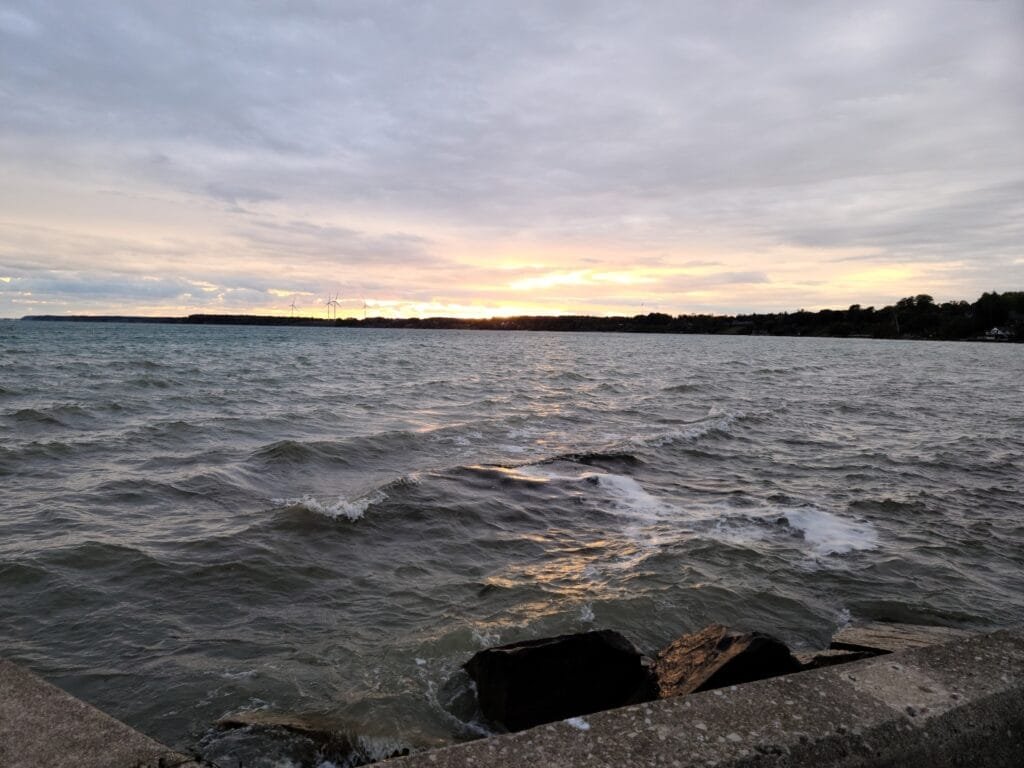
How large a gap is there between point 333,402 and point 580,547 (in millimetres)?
17015

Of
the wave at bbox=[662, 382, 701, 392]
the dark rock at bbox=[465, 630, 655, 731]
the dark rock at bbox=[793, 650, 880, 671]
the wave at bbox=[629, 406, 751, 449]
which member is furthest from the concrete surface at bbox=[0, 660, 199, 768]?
the wave at bbox=[662, 382, 701, 392]

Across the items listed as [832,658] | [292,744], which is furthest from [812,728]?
[292,744]

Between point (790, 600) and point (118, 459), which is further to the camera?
point (118, 459)

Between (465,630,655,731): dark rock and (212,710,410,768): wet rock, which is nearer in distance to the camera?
(212,710,410,768): wet rock

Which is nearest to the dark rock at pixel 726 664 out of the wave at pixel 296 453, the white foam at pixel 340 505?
the white foam at pixel 340 505

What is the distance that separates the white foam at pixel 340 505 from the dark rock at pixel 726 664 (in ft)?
19.4

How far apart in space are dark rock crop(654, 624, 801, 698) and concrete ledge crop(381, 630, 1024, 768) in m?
1.09

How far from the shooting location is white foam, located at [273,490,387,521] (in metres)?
9.38

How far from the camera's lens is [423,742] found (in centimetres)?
432

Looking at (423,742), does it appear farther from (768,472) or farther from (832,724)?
(768,472)

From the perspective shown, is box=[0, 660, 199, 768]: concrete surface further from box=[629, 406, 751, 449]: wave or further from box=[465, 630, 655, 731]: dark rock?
box=[629, 406, 751, 449]: wave

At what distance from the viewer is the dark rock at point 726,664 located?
13.5 ft

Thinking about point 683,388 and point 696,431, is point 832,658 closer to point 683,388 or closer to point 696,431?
point 696,431

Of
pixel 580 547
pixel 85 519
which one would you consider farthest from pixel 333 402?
pixel 580 547
